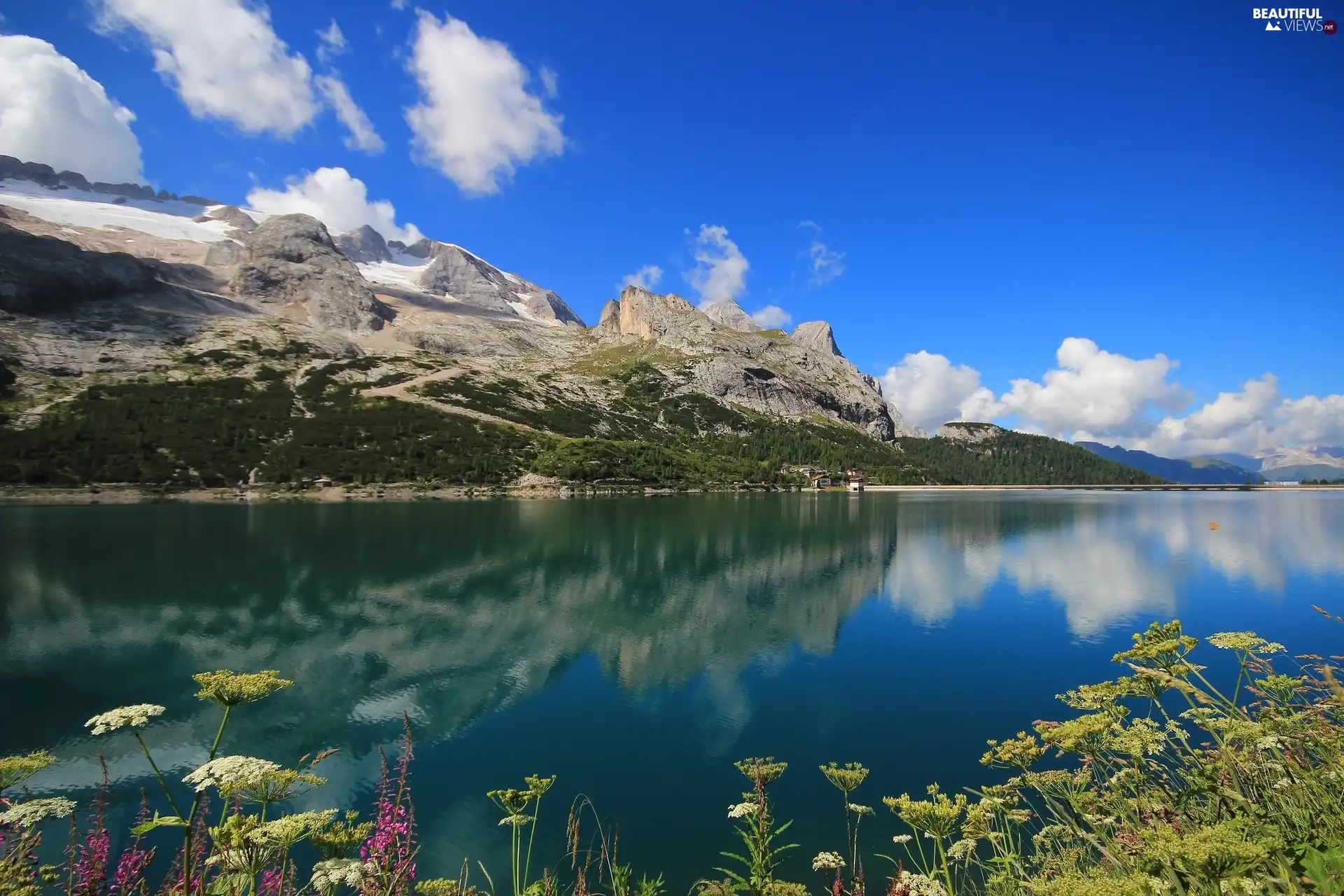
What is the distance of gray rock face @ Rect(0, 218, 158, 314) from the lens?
552 feet

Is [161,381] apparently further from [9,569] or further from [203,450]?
[9,569]

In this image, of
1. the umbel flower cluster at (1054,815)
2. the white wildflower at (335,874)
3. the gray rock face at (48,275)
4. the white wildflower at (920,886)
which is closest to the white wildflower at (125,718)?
the umbel flower cluster at (1054,815)

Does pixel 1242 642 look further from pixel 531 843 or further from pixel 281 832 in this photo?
pixel 281 832

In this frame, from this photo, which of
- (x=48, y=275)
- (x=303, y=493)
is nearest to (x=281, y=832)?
(x=303, y=493)

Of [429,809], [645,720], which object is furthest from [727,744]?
[429,809]

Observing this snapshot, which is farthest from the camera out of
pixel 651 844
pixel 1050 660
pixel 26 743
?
pixel 1050 660

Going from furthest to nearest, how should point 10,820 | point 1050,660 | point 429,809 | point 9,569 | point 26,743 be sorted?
point 9,569 < point 1050,660 < point 26,743 < point 429,809 < point 10,820

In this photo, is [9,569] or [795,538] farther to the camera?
[795,538]

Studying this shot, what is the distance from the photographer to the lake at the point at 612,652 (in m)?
13.9

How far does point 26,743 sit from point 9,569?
35.8 meters

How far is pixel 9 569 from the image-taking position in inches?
1570

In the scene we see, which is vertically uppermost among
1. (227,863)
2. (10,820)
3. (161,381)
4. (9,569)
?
(161,381)

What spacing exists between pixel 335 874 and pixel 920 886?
4755mm

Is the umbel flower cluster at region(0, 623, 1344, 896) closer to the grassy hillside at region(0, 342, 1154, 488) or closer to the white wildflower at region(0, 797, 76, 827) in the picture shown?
the white wildflower at region(0, 797, 76, 827)
